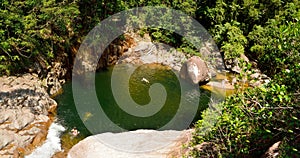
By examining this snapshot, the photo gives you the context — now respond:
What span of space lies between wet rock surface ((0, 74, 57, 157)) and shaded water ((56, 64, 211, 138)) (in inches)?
31.8

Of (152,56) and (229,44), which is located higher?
(229,44)

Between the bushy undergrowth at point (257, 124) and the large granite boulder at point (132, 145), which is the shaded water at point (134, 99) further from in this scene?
the bushy undergrowth at point (257, 124)

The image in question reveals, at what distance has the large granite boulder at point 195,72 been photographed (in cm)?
1598

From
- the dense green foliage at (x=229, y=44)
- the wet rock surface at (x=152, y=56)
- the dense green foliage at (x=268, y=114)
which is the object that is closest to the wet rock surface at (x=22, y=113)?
the dense green foliage at (x=229, y=44)

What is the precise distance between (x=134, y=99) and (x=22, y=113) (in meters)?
4.97

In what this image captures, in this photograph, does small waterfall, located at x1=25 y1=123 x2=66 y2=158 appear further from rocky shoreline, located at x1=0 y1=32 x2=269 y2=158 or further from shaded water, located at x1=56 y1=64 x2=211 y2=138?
shaded water, located at x1=56 y1=64 x2=211 y2=138

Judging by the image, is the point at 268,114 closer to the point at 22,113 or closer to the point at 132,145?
the point at 132,145

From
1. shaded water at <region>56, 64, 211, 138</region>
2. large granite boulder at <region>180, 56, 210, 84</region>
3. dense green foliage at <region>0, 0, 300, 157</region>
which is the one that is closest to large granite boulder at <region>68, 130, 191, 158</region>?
dense green foliage at <region>0, 0, 300, 157</region>

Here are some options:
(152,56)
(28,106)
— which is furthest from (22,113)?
(152,56)

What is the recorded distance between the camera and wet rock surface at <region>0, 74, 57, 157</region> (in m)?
9.07

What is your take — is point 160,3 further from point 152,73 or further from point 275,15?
point 275,15

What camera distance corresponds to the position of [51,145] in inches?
374

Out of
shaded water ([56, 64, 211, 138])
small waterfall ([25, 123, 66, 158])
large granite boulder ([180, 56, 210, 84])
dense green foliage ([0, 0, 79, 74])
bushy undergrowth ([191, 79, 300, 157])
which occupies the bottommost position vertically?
small waterfall ([25, 123, 66, 158])

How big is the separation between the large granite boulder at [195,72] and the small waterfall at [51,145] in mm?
7955
